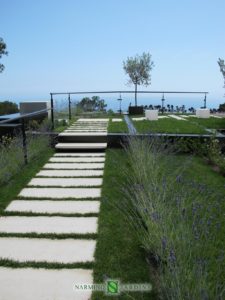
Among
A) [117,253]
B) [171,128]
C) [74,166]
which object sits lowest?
[117,253]

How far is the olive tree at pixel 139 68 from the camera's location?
14.7 metres

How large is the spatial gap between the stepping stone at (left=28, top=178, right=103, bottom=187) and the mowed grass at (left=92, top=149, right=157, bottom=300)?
576 millimetres

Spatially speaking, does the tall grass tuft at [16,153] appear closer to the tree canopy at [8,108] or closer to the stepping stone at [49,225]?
the stepping stone at [49,225]

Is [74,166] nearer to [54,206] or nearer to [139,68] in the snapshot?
[54,206]

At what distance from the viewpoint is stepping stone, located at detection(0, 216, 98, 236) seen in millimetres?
2711

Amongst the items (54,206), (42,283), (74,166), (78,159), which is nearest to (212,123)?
(78,159)

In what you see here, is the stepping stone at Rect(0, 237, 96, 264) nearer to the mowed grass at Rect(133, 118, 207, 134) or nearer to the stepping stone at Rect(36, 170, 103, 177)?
the stepping stone at Rect(36, 170, 103, 177)

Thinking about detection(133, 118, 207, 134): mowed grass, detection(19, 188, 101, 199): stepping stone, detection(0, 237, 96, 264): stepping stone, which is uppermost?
detection(133, 118, 207, 134): mowed grass

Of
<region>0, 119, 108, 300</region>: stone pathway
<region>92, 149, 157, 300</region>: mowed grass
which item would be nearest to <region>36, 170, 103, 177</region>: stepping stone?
<region>0, 119, 108, 300</region>: stone pathway

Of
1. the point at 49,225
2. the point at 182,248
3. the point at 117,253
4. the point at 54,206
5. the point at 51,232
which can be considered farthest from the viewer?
the point at 54,206

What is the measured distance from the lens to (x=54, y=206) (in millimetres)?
3279

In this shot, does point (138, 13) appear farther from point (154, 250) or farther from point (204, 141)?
point (154, 250)

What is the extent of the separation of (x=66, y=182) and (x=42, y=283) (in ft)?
7.13

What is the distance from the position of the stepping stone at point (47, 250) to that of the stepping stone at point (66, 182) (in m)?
1.48
